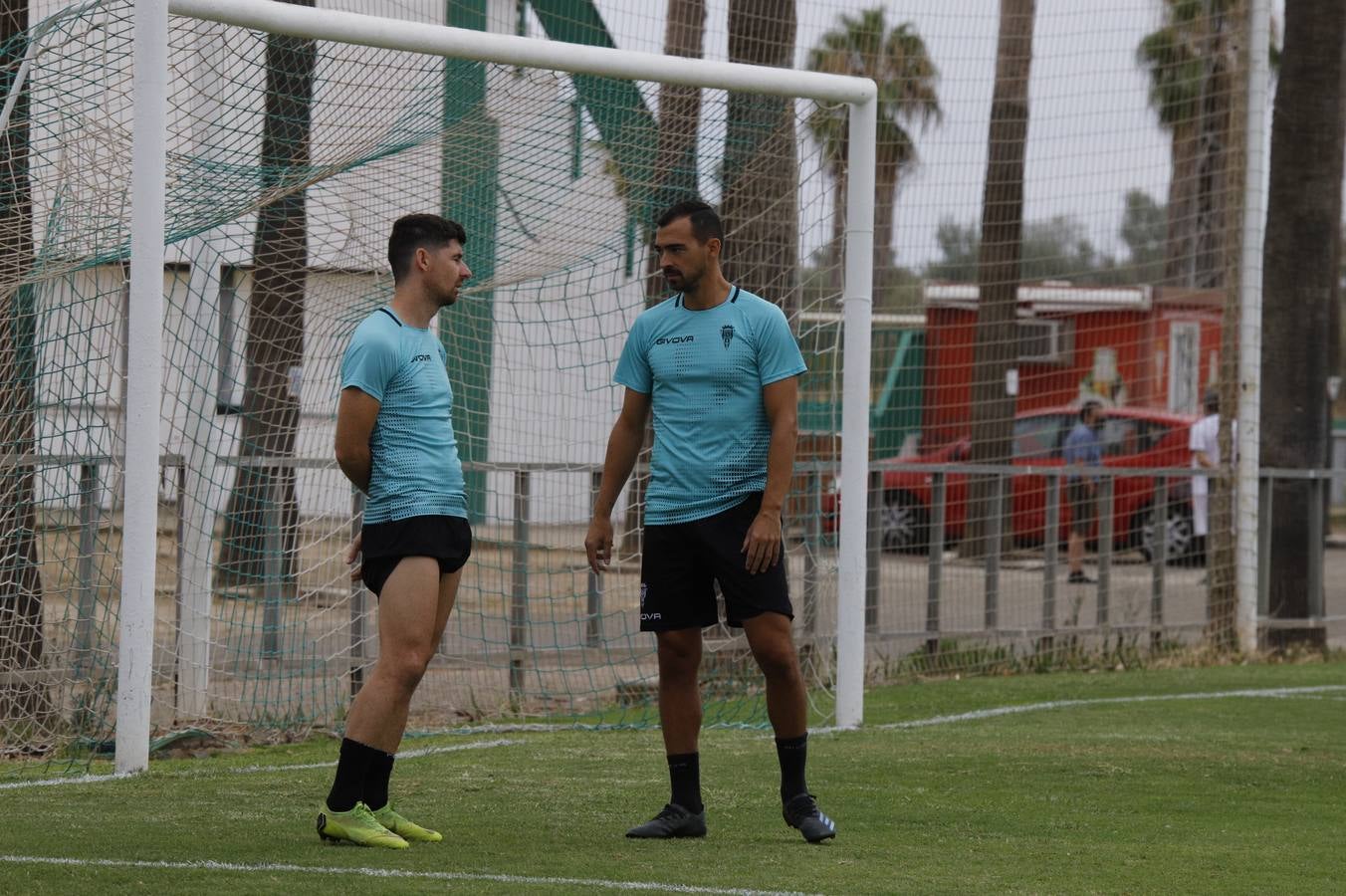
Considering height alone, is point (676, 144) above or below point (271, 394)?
above

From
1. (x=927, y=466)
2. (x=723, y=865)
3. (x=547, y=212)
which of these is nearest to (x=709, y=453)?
(x=723, y=865)

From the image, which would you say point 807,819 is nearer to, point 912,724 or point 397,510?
point 397,510

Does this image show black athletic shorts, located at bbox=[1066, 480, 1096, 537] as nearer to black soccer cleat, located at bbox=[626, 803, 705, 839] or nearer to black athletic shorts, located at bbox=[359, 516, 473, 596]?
black soccer cleat, located at bbox=[626, 803, 705, 839]

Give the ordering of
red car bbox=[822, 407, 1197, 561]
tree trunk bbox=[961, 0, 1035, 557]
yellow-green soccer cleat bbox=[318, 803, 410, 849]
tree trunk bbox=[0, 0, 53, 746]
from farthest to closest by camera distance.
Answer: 1. tree trunk bbox=[961, 0, 1035, 557]
2. red car bbox=[822, 407, 1197, 561]
3. tree trunk bbox=[0, 0, 53, 746]
4. yellow-green soccer cleat bbox=[318, 803, 410, 849]

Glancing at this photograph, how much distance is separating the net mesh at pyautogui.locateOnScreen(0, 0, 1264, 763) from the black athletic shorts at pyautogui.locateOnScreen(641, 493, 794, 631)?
9.31 feet

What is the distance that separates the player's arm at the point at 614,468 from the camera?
5723 mm

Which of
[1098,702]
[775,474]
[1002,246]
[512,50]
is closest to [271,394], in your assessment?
[512,50]

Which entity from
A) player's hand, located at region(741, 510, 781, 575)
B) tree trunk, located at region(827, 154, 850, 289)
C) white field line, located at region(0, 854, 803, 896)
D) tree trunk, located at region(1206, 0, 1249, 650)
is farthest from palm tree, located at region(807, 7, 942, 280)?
white field line, located at region(0, 854, 803, 896)

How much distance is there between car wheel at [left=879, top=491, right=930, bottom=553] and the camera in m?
11.2

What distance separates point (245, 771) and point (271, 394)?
2568 mm

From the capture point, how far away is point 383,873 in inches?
187

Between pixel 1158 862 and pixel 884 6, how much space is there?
664 centimetres

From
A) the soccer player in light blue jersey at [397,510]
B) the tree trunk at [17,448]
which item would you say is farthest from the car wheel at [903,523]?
the soccer player in light blue jersey at [397,510]

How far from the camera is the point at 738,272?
386 inches
